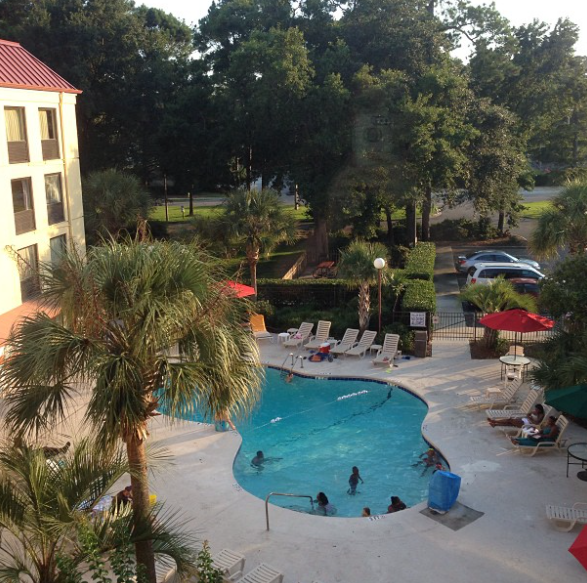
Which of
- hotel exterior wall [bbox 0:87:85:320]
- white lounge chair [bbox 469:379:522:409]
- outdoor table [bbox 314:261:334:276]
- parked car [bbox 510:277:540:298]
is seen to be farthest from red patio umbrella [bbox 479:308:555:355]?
outdoor table [bbox 314:261:334:276]

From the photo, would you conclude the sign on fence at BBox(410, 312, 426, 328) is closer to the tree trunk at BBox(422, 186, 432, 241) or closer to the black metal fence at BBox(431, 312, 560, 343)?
the black metal fence at BBox(431, 312, 560, 343)

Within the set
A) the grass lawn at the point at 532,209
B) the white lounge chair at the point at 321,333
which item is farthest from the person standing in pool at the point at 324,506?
the grass lawn at the point at 532,209

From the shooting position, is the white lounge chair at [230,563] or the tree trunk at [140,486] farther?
the white lounge chair at [230,563]

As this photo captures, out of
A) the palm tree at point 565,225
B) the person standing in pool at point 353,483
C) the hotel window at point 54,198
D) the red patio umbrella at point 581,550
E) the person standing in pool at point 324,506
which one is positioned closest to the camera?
the red patio umbrella at point 581,550

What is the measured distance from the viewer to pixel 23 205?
24.7 meters

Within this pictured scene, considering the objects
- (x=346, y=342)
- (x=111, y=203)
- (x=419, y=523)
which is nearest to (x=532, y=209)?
(x=346, y=342)

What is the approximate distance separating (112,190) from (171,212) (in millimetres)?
29723

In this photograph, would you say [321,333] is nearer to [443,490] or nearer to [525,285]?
[525,285]

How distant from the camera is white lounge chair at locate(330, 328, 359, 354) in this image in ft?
→ 76.1

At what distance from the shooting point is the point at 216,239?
92.3ft

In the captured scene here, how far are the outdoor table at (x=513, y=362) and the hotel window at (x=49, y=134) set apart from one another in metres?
18.8

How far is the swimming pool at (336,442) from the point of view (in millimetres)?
15414

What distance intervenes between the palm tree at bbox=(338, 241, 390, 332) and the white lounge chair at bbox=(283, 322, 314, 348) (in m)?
1.97

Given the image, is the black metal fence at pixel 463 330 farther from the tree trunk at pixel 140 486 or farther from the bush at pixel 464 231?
the bush at pixel 464 231
